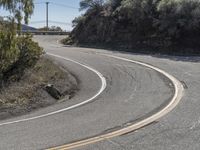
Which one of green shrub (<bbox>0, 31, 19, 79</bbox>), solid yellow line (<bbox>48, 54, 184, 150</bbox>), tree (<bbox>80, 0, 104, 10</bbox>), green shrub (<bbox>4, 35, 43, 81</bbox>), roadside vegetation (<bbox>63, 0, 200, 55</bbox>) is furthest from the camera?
tree (<bbox>80, 0, 104, 10</bbox>)

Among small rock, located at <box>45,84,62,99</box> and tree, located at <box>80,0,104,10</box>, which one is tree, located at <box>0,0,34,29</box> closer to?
small rock, located at <box>45,84,62,99</box>

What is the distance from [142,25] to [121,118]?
86.7 ft

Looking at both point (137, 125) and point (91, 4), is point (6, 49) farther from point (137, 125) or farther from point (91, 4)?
point (91, 4)

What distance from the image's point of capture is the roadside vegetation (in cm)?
3412

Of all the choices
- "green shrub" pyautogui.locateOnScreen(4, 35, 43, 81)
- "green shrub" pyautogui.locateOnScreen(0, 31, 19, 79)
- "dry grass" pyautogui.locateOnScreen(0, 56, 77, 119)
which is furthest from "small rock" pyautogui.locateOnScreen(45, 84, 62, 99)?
"green shrub" pyautogui.locateOnScreen(0, 31, 19, 79)

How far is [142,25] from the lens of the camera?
3800 cm

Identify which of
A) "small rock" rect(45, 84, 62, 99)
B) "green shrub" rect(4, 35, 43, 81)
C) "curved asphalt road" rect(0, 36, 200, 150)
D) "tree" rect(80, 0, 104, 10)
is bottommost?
"small rock" rect(45, 84, 62, 99)

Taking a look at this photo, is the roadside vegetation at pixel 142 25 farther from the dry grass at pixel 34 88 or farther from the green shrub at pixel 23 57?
the green shrub at pixel 23 57

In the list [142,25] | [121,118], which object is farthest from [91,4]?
[121,118]

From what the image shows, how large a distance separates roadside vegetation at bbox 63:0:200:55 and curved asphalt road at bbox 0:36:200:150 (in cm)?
1269

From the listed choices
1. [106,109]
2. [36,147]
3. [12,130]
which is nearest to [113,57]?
[106,109]

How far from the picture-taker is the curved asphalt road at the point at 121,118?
31.7 feet

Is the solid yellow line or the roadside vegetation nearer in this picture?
the solid yellow line

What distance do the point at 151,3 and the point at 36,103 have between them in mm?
23596
